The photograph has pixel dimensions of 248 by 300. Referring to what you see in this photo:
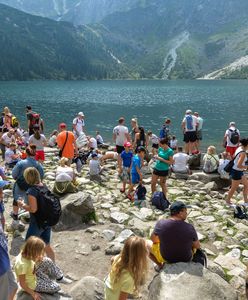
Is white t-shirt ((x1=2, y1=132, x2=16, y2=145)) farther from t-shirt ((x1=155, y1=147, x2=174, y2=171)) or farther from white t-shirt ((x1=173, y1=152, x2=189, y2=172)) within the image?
t-shirt ((x1=155, y1=147, x2=174, y2=171))

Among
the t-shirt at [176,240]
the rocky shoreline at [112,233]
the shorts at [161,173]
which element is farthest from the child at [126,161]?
the t-shirt at [176,240]

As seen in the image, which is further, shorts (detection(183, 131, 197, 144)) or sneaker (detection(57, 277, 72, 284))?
shorts (detection(183, 131, 197, 144))

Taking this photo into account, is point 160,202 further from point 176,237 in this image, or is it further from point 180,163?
point 180,163

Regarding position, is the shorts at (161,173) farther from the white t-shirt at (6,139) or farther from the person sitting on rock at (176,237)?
the white t-shirt at (6,139)

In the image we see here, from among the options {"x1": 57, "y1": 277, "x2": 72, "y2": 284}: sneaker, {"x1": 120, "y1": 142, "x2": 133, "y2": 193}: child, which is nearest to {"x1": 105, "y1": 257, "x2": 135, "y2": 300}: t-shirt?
{"x1": 57, "y1": 277, "x2": 72, "y2": 284}: sneaker

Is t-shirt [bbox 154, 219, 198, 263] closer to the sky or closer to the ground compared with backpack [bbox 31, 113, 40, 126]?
closer to the ground

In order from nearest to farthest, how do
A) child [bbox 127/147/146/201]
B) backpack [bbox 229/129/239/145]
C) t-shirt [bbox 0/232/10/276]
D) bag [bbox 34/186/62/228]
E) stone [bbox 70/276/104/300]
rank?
1. t-shirt [bbox 0/232/10/276]
2. stone [bbox 70/276/104/300]
3. bag [bbox 34/186/62/228]
4. child [bbox 127/147/146/201]
5. backpack [bbox 229/129/239/145]

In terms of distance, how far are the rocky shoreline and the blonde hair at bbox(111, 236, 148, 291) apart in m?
0.90

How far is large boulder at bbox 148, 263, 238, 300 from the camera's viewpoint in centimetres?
671

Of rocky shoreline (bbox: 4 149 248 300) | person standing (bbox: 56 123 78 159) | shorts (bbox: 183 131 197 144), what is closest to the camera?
rocky shoreline (bbox: 4 149 248 300)

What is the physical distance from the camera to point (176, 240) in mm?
7762

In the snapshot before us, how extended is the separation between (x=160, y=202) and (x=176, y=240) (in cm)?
587

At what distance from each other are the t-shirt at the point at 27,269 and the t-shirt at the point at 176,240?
273cm

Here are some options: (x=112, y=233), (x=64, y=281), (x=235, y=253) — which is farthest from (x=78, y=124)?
(x=64, y=281)
